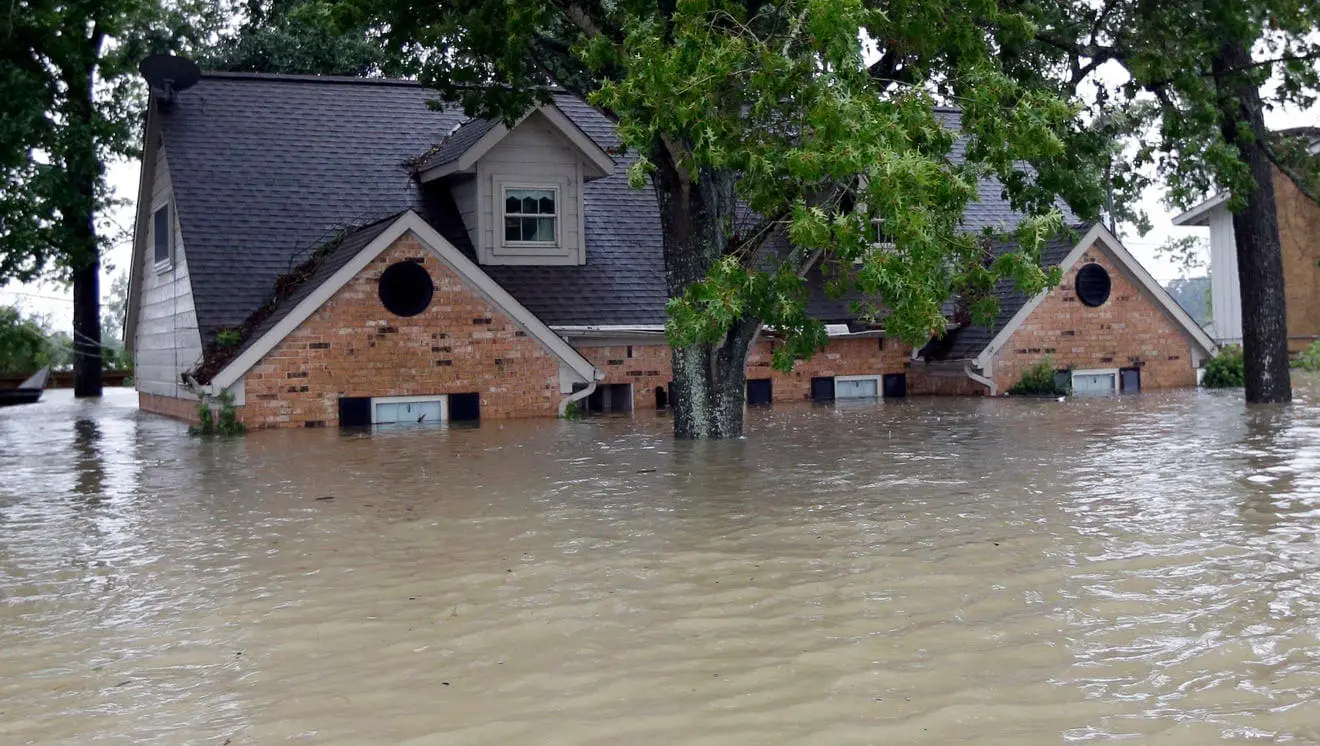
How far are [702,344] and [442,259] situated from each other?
568 centimetres

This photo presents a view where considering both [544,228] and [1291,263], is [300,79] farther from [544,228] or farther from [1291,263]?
[1291,263]

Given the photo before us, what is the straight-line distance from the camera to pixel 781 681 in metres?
5.60

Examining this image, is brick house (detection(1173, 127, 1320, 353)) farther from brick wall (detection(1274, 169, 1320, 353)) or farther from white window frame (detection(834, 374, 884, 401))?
white window frame (detection(834, 374, 884, 401))

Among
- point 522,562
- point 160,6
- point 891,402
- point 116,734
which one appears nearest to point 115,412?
point 160,6

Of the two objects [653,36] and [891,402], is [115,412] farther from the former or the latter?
[653,36]

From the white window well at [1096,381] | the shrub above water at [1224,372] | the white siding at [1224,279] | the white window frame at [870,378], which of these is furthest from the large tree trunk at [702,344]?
the white siding at [1224,279]

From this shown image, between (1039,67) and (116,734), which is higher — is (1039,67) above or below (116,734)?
above

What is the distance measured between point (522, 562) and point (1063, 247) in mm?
19871

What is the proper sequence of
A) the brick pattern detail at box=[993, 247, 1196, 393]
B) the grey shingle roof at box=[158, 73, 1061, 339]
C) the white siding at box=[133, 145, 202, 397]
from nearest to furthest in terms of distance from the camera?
the grey shingle roof at box=[158, 73, 1061, 339], the white siding at box=[133, 145, 202, 397], the brick pattern detail at box=[993, 247, 1196, 393]

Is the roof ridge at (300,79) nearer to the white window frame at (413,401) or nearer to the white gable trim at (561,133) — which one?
the white gable trim at (561,133)

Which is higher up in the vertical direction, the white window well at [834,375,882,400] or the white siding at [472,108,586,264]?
the white siding at [472,108,586,264]

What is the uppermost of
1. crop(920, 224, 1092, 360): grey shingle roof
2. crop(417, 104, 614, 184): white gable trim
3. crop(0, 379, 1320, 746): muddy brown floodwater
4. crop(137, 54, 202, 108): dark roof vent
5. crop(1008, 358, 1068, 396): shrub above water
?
crop(137, 54, 202, 108): dark roof vent

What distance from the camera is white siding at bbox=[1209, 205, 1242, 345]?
36188 millimetres

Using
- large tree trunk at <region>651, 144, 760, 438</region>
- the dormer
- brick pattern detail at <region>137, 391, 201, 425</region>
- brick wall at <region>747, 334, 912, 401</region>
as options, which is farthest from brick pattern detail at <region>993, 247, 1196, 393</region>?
brick pattern detail at <region>137, 391, 201, 425</region>
